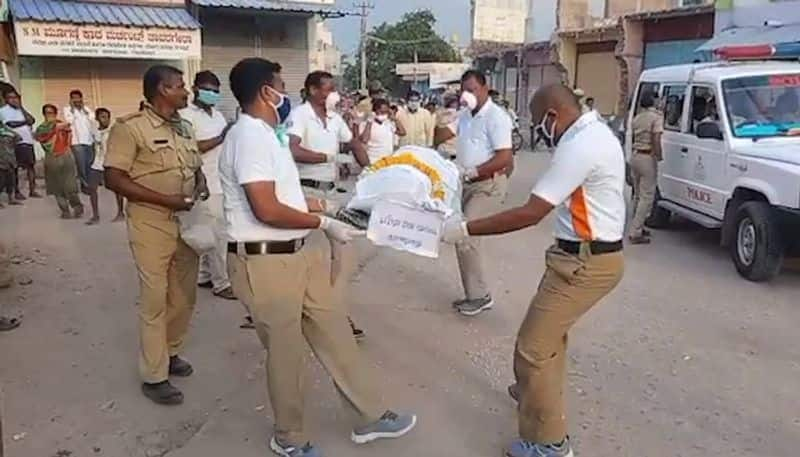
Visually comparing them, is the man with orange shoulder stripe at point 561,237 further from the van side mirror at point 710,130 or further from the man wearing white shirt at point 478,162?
the van side mirror at point 710,130

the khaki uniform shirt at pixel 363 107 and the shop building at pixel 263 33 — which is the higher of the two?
the shop building at pixel 263 33

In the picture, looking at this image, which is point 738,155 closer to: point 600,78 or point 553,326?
point 553,326

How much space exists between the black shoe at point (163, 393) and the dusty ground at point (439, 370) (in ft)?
0.18

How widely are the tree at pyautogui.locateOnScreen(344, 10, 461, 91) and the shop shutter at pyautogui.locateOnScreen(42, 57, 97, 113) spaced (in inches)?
1472

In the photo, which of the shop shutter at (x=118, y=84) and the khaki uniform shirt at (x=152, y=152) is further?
the shop shutter at (x=118, y=84)

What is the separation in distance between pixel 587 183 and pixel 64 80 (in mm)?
15616

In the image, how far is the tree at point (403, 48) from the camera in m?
54.8

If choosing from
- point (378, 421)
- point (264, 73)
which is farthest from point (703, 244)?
point (264, 73)

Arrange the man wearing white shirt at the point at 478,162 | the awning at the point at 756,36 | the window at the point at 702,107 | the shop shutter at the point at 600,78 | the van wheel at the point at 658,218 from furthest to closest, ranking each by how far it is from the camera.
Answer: the shop shutter at the point at 600,78, the awning at the point at 756,36, the van wheel at the point at 658,218, the window at the point at 702,107, the man wearing white shirt at the point at 478,162

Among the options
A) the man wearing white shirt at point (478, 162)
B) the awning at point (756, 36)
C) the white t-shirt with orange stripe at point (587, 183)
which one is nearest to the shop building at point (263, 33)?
the awning at point (756, 36)

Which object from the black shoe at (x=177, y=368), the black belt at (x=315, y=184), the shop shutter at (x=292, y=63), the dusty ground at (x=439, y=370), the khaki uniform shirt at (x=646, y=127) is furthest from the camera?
the shop shutter at (x=292, y=63)

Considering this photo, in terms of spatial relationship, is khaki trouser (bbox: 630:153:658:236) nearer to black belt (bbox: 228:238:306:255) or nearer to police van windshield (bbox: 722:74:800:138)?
police van windshield (bbox: 722:74:800:138)

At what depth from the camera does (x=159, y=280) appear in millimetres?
4191

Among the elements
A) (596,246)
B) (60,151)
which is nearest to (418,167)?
(596,246)
